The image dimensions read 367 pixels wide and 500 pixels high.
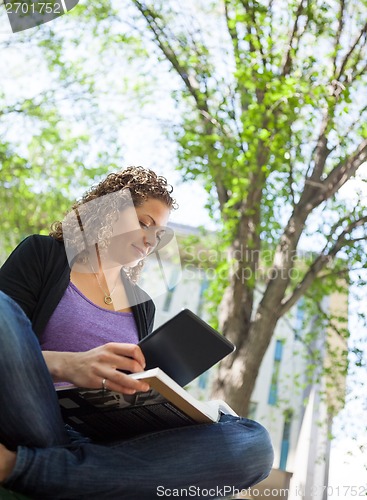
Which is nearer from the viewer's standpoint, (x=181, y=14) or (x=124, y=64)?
(x=181, y=14)

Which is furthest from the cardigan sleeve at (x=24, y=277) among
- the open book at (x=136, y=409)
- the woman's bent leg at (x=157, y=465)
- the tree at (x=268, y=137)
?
the tree at (x=268, y=137)

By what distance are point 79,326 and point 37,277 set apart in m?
0.14

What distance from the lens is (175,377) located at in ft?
3.84

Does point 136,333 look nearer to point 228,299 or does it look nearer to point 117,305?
point 117,305

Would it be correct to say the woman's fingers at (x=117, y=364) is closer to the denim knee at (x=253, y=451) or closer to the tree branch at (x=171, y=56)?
the denim knee at (x=253, y=451)

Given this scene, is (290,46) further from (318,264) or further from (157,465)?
(157,465)

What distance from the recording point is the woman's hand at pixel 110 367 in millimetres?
955

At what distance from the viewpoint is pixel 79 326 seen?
1.37 metres

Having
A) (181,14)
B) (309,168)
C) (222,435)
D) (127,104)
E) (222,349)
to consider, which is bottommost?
(222,435)

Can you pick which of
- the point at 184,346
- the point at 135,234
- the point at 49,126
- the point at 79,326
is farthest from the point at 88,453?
the point at 49,126

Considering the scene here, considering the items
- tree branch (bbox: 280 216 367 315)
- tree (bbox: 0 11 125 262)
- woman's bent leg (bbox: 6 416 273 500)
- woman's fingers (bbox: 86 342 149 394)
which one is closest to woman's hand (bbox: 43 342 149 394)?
woman's fingers (bbox: 86 342 149 394)

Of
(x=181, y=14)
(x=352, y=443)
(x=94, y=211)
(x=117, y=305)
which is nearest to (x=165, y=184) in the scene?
(x=94, y=211)

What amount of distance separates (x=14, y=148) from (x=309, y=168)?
8.99ft

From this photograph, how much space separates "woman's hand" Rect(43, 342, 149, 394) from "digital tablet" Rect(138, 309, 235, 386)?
0.14 feet
